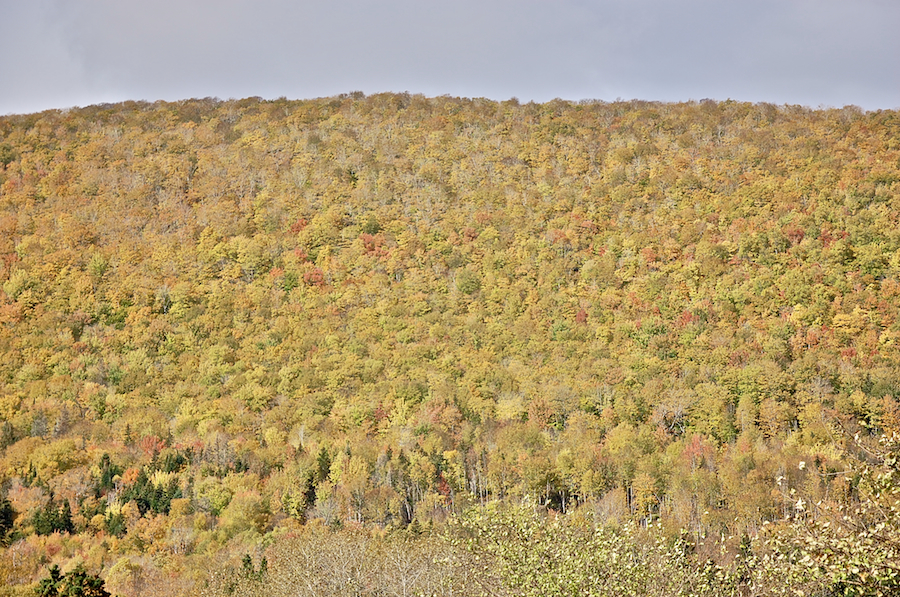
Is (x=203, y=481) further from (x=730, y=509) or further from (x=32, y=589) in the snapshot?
(x=730, y=509)

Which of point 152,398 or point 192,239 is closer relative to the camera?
point 152,398

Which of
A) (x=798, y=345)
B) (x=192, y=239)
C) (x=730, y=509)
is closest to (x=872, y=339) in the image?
(x=798, y=345)

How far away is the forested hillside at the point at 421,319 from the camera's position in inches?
3509

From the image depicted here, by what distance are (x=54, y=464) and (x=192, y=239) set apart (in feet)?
212

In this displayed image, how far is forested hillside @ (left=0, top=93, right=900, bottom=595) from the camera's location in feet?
292

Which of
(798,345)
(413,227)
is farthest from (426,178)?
(798,345)

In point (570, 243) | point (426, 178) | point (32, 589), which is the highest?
point (426, 178)

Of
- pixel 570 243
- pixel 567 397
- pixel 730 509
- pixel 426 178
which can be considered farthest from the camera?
pixel 426 178

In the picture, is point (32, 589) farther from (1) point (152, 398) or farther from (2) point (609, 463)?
(1) point (152, 398)

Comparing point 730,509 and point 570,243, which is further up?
point 570,243

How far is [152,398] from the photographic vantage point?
406ft

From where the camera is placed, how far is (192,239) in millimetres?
158500

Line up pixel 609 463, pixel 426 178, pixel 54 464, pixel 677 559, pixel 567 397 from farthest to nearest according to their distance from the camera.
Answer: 1. pixel 426 178
2. pixel 567 397
3. pixel 54 464
4. pixel 609 463
5. pixel 677 559

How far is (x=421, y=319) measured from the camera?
136 metres
